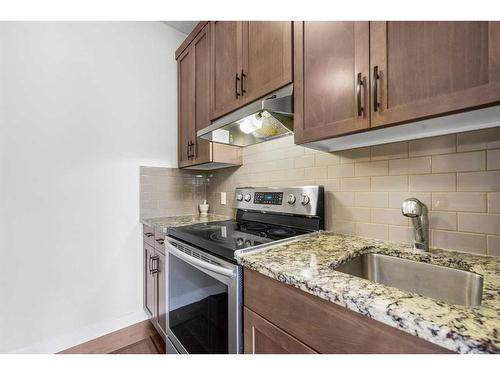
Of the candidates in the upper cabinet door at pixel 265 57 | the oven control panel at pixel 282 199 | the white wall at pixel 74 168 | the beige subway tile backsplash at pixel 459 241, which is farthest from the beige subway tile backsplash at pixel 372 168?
the white wall at pixel 74 168

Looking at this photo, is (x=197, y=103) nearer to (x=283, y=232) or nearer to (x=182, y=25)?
(x=182, y=25)

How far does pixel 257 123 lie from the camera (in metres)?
1.40

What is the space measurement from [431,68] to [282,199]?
92cm

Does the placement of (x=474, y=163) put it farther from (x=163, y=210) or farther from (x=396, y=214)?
(x=163, y=210)

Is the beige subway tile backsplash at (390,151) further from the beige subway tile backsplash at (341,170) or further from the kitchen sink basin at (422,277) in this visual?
the kitchen sink basin at (422,277)

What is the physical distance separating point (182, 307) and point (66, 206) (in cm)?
111

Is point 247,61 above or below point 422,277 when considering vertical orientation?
above

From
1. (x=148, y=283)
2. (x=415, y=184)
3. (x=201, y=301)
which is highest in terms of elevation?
(x=415, y=184)

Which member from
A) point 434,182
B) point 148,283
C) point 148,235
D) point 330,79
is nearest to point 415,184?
point 434,182

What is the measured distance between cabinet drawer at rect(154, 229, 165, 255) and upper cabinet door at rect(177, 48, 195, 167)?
62 cm

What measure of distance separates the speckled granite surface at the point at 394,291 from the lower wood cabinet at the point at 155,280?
3.13ft
